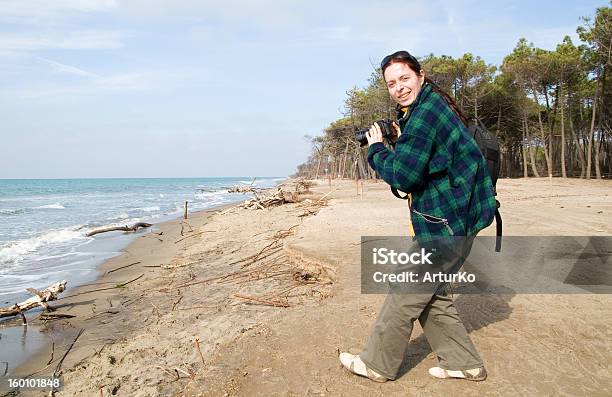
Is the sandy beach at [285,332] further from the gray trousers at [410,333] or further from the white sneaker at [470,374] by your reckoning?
the gray trousers at [410,333]

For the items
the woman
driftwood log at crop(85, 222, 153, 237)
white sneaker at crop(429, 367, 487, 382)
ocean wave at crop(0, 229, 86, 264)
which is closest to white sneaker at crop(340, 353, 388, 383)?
the woman

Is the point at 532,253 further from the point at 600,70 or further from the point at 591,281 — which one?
the point at 600,70

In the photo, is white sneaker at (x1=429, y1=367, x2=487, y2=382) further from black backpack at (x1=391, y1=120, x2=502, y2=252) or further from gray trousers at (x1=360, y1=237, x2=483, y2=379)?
black backpack at (x1=391, y1=120, x2=502, y2=252)

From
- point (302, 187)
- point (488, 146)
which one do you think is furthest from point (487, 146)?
point (302, 187)

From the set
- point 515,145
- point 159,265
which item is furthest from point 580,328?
point 515,145

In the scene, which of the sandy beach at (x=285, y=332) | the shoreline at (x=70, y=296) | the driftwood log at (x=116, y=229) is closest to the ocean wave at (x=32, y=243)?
the driftwood log at (x=116, y=229)

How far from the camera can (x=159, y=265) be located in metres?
8.20

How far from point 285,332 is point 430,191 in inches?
76.3

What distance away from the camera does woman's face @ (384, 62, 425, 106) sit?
2.33 meters

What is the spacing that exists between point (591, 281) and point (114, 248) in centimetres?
Result: 1058

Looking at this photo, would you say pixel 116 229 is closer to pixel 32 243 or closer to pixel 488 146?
pixel 32 243

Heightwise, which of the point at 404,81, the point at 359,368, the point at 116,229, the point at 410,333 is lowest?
the point at 116,229

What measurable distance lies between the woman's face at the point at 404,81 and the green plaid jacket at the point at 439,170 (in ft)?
0.27

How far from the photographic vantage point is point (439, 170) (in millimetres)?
2201
